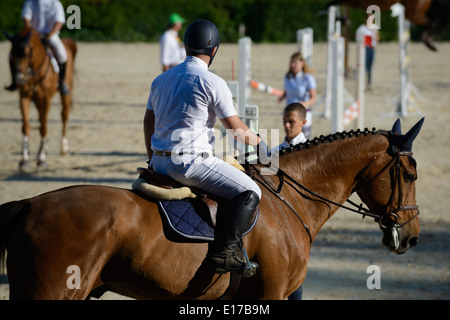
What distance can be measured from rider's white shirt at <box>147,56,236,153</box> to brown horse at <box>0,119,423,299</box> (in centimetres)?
44

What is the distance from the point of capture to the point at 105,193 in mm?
3602

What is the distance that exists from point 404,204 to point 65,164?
27.4 feet

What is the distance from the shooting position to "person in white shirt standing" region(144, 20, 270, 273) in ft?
12.1

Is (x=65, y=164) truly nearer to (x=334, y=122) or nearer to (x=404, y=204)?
(x=334, y=122)

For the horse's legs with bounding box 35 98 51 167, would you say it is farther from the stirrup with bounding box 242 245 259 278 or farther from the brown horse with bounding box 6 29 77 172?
the stirrup with bounding box 242 245 259 278

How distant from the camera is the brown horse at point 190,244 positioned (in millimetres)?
3371

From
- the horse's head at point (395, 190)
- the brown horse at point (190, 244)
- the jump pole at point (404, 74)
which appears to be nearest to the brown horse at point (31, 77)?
the brown horse at point (190, 244)

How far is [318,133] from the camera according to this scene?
14375 mm

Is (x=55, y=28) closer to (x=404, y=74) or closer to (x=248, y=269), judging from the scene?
(x=248, y=269)

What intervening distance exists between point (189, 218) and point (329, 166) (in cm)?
124

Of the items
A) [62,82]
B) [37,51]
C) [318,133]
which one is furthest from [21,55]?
[318,133]

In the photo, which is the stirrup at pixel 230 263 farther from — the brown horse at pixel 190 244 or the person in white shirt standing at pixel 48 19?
the person in white shirt standing at pixel 48 19

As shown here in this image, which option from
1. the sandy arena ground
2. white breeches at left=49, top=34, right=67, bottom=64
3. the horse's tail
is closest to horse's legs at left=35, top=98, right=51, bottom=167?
the sandy arena ground

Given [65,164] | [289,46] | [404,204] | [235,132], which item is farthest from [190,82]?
[289,46]
